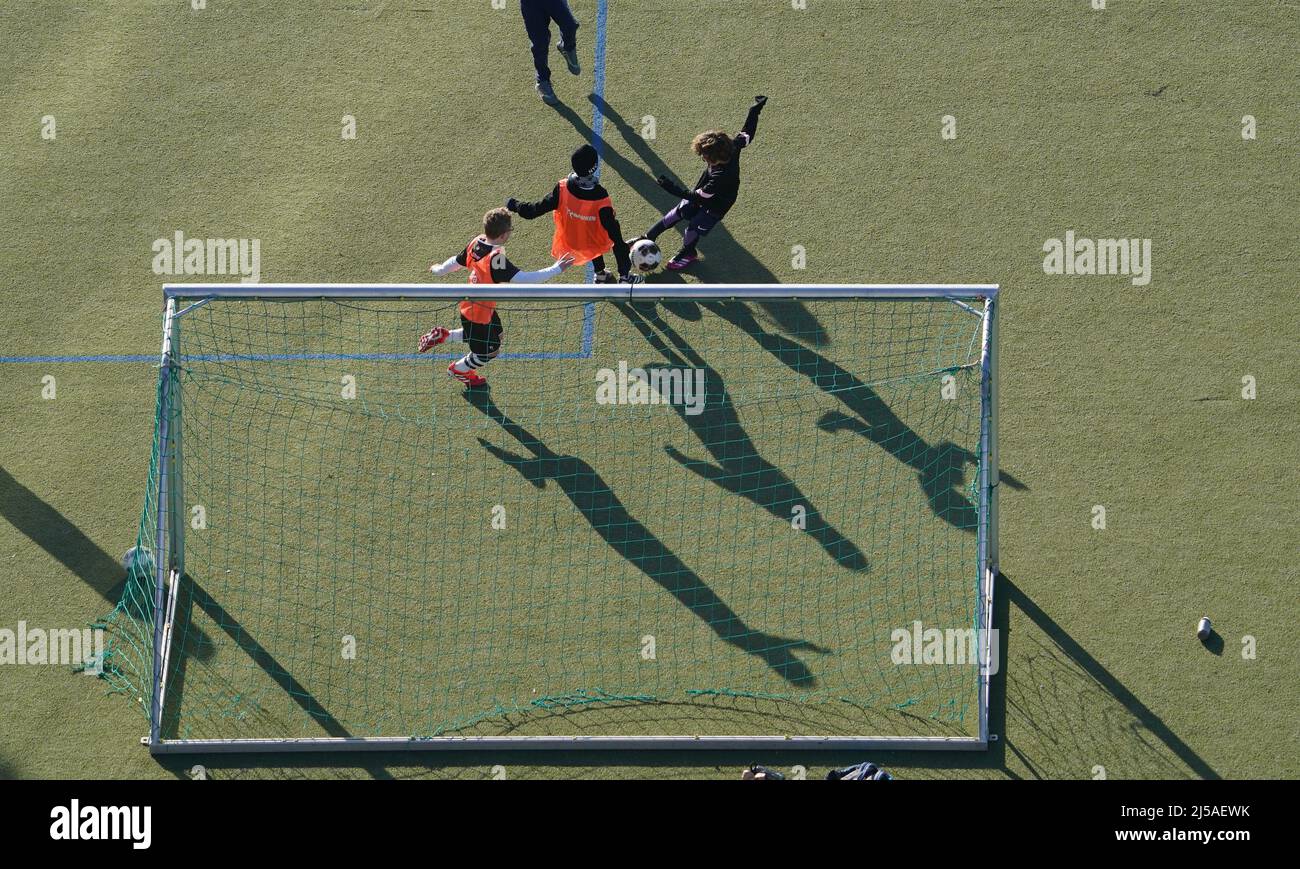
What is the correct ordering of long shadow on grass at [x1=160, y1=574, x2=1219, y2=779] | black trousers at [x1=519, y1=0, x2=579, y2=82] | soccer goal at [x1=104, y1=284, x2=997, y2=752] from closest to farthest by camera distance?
long shadow on grass at [x1=160, y1=574, x2=1219, y2=779], soccer goal at [x1=104, y1=284, x2=997, y2=752], black trousers at [x1=519, y1=0, x2=579, y2=82]

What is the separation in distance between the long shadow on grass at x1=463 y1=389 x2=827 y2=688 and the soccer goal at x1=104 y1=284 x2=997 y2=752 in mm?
18

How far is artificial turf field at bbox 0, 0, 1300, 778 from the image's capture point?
34.3 feet

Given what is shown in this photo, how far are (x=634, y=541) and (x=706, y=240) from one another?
2.97 meters

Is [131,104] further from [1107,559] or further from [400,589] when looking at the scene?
[1107,559]

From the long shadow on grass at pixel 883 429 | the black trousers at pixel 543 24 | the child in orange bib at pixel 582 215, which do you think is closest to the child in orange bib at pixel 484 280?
the child in orange bib at pixel 582 215

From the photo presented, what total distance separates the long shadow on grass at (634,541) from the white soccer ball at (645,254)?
1672 millimetres

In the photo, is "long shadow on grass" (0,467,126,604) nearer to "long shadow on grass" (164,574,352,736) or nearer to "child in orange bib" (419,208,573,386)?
"long shadow on grass" (164,574,352,736)

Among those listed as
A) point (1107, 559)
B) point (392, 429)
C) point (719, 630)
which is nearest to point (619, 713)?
point (719, 630)

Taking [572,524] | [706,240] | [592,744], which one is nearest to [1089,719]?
[592,744]

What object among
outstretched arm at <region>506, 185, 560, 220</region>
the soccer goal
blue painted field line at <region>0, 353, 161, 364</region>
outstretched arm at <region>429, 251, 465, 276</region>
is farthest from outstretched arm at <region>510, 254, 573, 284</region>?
blue painted field line at <region>0, 353, 161, 364</region>

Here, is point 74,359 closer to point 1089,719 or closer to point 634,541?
point 634,541

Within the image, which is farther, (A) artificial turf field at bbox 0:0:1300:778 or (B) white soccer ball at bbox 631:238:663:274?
(B) white soccer ball at bbox 631:238:663:274

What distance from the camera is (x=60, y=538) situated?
11.1 meters

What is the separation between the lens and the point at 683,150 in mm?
13328
